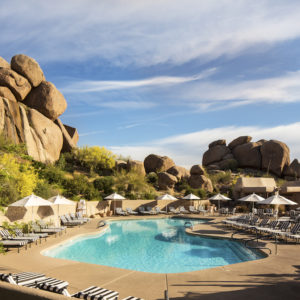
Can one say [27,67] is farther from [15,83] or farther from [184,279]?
[184,279]

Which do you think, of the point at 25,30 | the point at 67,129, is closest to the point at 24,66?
the point at 67,129

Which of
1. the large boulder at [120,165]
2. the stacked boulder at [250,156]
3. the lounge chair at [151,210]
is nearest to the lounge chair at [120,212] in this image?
the lounge chair at [151,210]

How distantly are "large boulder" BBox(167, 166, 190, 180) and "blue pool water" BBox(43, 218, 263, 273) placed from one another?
65.9ft

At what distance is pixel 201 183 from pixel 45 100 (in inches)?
807

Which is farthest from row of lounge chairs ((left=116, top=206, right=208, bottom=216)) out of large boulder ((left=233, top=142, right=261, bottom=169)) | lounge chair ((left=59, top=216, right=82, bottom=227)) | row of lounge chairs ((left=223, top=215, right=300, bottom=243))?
large boulder ((left=233, top=142, right=261, bottom=169))

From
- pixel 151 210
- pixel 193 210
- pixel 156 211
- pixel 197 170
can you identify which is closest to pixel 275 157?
pixel 197 170

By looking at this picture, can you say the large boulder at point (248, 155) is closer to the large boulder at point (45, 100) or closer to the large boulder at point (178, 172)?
the large boulder at point (178, 172)

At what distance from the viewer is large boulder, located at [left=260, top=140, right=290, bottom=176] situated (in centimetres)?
4272

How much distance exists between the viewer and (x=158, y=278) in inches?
277

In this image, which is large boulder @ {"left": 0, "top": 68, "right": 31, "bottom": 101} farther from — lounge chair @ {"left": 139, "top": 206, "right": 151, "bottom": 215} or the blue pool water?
the blue pool water

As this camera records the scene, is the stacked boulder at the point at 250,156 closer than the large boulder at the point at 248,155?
Yes

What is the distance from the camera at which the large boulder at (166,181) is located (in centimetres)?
3441

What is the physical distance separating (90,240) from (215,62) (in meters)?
11.9

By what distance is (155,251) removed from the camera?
40.8ft
